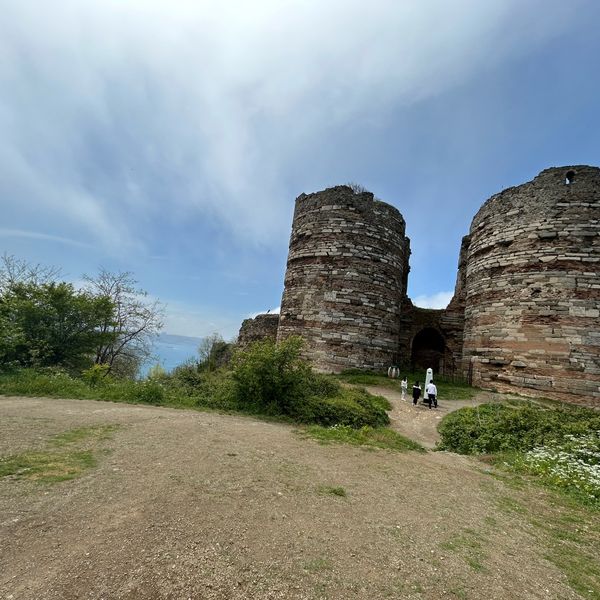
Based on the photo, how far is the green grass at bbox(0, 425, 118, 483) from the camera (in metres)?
4.57

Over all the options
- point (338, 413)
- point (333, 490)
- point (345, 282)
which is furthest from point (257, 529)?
point (345, 282)

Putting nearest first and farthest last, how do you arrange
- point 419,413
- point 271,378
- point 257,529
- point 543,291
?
point 257,529
point 271,378
point 419,413
point 543,291

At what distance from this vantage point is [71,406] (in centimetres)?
891

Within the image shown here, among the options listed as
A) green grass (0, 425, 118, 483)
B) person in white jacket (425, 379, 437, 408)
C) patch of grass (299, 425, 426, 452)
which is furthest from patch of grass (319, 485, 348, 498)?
person in white jacket (425, 379, 437, 408)

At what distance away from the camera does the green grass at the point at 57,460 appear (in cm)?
457

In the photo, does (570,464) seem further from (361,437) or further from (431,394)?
(431,394)

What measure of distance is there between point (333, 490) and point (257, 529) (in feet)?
5.14

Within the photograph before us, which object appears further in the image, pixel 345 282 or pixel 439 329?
pixel 439 329

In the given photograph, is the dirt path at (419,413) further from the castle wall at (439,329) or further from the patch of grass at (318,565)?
the patch of grass at (318,565)

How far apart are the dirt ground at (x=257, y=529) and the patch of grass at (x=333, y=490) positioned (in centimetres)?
3

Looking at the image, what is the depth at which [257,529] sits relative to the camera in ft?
12.2

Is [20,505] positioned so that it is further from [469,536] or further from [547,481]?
[547,481]

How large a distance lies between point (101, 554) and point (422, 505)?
3854mm

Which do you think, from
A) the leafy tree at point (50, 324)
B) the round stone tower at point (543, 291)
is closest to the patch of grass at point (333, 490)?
the round stone tower at point (543, 291)
